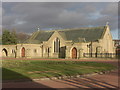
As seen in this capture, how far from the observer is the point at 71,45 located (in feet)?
160

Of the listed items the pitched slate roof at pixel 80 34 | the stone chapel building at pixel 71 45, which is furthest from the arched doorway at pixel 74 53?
the pitched slate roof at pixel 80 34

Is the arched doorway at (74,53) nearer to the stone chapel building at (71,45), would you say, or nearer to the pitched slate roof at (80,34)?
the stone chapel building at (71,45)

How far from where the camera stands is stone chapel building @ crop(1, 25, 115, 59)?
159ft

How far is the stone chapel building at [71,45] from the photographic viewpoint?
159ft

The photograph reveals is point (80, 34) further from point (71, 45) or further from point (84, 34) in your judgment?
point (71, 45)

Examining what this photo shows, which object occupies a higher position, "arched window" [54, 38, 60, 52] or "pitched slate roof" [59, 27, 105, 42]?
"pitched slate roof" [59, 27, 105, 42]

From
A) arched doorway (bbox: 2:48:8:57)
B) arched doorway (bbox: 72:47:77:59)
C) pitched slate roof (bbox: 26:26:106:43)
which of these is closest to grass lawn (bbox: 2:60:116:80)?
arched doorway (bbox: 72:47:77:59)

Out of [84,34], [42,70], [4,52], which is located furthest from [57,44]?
[42,70]

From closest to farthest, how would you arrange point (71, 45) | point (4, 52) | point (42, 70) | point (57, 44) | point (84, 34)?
1. point (42, 70)
2. point (71, 45)
3. point (57, 44)
4. point (84, 34)
5. point (4, 52)

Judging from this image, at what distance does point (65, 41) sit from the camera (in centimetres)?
5153

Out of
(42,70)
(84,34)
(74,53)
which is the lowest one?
(42,70)

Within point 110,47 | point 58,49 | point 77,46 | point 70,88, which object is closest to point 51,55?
point 58,49

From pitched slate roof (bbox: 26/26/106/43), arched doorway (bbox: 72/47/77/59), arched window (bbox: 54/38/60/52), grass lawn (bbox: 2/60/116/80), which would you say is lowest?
grass lawn (bbox: 2/60/116/80)

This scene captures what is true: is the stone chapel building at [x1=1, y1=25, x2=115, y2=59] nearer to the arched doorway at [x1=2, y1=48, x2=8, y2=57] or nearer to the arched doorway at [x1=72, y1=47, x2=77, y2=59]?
the arched doorway at [x1=72, y1=47, x2=77, y2=59]
